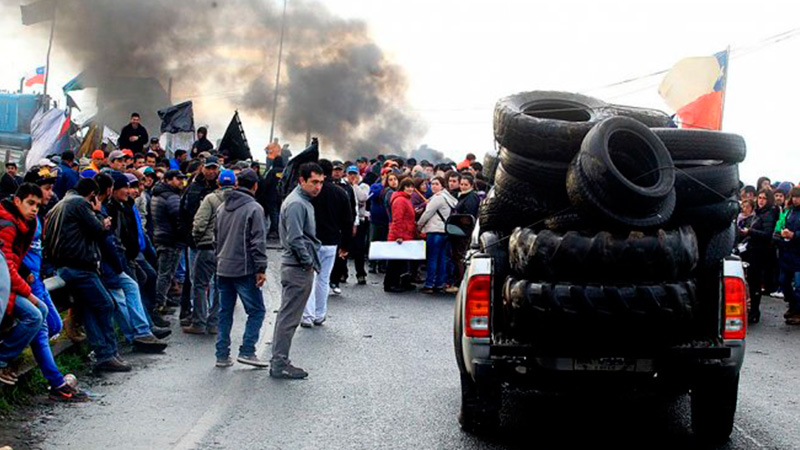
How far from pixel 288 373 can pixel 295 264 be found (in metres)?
1.01

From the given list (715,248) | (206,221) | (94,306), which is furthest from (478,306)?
(206,221)

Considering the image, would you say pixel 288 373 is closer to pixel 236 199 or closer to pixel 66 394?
pixel 236 199

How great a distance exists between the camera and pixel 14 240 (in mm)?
7730

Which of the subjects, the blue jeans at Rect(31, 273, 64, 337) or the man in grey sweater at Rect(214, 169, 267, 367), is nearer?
the blue jeans at Rect(31, 273, 64, 337)

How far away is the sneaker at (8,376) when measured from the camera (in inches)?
312

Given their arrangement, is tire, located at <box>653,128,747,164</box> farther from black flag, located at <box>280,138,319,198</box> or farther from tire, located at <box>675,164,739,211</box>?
black flag, located at <box>280,138,319,198</box>

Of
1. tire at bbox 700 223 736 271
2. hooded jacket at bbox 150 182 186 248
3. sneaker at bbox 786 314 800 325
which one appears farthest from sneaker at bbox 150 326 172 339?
sneaker at bbox 786 314 800 325

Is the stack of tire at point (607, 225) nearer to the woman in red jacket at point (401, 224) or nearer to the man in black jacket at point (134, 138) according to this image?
the woman in red jacket at point (401, 224)

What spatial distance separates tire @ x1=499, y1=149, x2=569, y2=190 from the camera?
7105 mm

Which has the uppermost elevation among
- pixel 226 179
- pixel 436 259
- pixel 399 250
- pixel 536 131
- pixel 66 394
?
pixel 536 131

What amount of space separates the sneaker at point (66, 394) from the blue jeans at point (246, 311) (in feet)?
6.26

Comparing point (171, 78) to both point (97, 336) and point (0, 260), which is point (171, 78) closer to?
point (97, 336)

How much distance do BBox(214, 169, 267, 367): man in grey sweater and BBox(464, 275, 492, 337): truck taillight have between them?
3.42 metres

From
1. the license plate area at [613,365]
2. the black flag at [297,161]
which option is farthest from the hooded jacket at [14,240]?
the black flag at [297,161]
